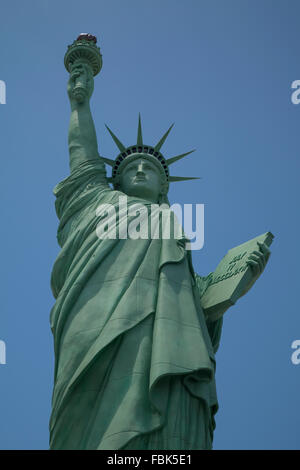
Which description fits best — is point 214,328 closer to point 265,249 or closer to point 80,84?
point 265,249

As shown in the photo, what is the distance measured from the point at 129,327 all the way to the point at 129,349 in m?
0.26

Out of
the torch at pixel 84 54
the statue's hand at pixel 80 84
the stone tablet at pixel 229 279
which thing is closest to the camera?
the stone tablet at pixel 229 279

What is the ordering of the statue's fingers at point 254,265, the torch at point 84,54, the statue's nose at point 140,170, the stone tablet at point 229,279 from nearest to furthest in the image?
the stone tablet at point 229,279
the statue's fingers at point 254,265
the statue's nose at point 140,170
the torch at point 84,54

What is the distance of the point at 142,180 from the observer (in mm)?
12633

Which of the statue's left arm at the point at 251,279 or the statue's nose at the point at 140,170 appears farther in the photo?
the statue's nose at the point at 140,170

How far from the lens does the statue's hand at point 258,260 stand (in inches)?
432

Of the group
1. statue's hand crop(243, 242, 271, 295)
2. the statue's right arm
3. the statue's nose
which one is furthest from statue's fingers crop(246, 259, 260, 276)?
the statue's right arm

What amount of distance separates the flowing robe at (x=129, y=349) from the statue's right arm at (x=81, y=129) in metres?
1.72

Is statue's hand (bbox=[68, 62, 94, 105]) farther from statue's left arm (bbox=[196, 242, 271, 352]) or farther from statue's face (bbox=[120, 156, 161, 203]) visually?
statue's left arm (bbox=[196, 242, 271, 352])

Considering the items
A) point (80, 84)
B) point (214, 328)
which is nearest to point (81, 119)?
point (80, 84)

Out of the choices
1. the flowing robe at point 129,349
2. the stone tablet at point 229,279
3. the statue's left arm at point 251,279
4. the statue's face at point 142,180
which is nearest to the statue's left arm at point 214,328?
the statue's left arm at point 251,279

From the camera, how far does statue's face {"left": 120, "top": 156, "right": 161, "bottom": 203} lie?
1258 cm

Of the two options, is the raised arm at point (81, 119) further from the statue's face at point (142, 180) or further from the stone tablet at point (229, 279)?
the stone tablet at point (229, 279)
